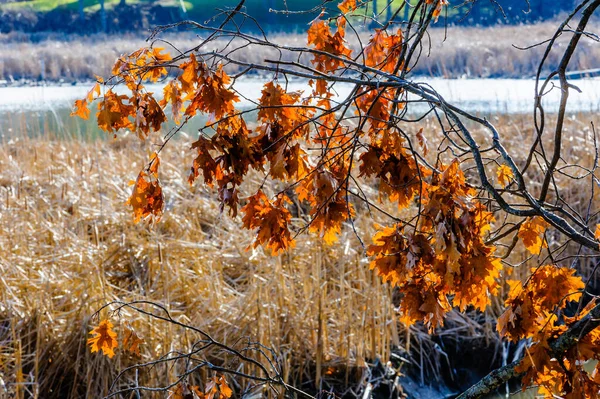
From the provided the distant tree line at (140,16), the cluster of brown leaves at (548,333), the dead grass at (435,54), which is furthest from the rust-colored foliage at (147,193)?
the distant tree line at (140,16)

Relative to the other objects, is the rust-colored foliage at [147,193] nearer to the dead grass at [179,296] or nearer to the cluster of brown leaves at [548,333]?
the cluster of brown leaves at [548,333]

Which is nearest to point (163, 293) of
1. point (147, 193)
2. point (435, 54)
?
point (147, 193)

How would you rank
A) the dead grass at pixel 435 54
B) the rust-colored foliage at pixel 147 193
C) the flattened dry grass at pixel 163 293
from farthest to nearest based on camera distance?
1. the dead grass at pixel 435 54
2. the flattened dry grass at pixel 163 293
3. the rust-colored foliage at pixel 147 193

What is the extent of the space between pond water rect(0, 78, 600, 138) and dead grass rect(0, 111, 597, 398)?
396 cm

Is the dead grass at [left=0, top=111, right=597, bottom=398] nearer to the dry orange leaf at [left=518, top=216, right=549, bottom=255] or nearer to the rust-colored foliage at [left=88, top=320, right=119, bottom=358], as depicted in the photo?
the rust-colored foliage at [left=88, top=320, right=119, bottom=358]

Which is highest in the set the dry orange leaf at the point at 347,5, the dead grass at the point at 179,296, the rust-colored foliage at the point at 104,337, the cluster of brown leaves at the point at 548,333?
the dry orange leaf at the point at 347,5

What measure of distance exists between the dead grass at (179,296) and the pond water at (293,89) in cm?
396

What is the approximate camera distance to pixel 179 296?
367 centimetres

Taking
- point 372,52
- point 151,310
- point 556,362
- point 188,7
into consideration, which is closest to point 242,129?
point 372,52

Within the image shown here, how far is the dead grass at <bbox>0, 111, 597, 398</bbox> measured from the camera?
3.27 meters

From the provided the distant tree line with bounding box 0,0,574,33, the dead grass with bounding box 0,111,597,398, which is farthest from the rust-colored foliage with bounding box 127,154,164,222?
the distant tree line with bounding box 0,0,574,33

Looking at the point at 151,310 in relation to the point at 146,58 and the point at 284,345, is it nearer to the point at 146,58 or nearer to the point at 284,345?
the point at 284,345

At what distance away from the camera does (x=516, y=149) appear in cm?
621

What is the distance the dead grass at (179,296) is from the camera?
3273 mm
